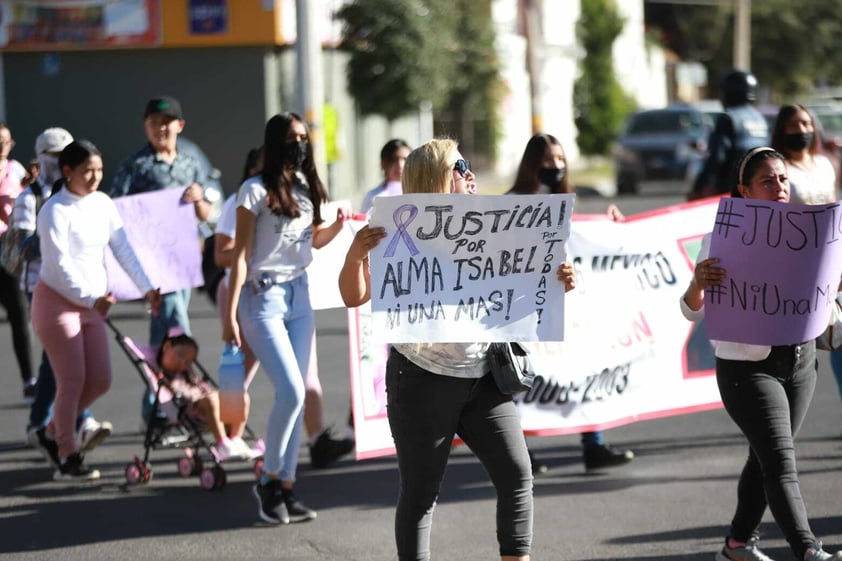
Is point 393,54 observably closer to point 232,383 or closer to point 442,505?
point 232,383

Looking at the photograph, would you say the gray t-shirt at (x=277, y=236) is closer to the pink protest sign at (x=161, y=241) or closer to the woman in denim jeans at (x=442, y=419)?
the pink protest sign at (x=161, y=241)

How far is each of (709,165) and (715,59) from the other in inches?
2107

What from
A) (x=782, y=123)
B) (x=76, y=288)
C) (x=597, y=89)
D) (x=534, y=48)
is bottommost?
(x=76, y=288)

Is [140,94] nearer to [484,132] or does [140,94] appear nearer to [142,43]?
[142,43]

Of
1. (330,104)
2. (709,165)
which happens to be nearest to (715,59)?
(330,104)

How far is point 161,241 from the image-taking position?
7.81 meters

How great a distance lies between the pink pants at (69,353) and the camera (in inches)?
283

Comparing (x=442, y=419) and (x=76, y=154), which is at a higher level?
(x=76, y=154)

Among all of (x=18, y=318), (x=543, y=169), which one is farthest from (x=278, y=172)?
(x=18, y=318)

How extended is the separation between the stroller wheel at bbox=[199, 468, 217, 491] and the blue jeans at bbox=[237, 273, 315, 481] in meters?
0.76

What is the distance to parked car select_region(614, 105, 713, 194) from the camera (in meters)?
29.5

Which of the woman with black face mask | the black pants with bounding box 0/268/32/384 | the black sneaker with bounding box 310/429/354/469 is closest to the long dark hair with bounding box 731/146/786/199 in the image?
the woman with black face mask

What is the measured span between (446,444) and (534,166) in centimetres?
271

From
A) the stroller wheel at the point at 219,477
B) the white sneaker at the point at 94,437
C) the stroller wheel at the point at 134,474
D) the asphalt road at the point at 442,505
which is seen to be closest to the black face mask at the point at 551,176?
the asphalt road at the point at 442,505
